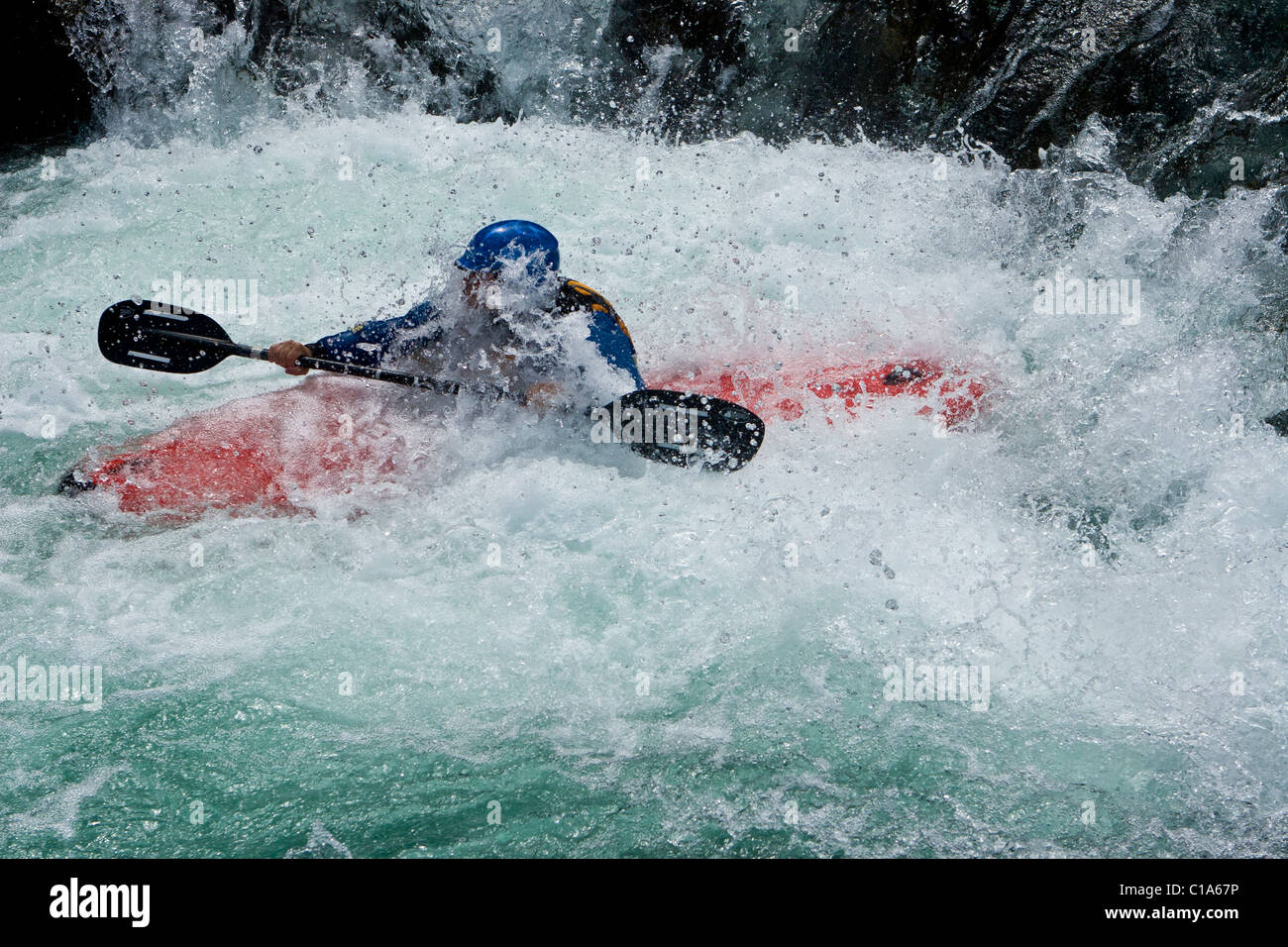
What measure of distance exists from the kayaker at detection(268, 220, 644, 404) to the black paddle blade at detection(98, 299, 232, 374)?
43 centimetres

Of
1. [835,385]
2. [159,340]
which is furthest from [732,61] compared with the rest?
[159,340]

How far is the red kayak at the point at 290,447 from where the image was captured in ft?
12.8

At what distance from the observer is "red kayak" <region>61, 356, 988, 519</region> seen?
153 inches

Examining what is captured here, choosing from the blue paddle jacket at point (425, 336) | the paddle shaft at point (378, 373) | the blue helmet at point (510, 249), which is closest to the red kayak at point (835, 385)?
the blue paddle jacket at point (425, 336)

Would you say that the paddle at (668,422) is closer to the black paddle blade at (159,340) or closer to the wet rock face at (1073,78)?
the black paddle blade at (159,340)

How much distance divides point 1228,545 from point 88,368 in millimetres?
5109

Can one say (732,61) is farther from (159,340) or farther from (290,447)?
(290,447)

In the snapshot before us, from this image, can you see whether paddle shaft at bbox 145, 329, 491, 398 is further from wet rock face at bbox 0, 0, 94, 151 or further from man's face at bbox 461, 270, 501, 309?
wet rock face at bbox 0, 0, 94, 151

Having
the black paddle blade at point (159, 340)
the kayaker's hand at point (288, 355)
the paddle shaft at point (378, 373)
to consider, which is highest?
the black paddle blade at point (159, 340)

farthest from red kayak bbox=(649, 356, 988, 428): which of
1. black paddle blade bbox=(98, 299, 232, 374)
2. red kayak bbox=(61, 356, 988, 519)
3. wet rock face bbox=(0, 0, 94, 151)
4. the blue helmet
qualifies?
wet rock face bbox=(0, 0, 94, 151)

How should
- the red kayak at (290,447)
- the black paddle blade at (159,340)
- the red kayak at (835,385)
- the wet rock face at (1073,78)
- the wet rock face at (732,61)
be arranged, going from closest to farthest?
the red kayak at (290,447), the black paddle blade at (159,340), the red kayak at (835,385), the wet rock face at (1073,78), the wet rock face at (732,61)

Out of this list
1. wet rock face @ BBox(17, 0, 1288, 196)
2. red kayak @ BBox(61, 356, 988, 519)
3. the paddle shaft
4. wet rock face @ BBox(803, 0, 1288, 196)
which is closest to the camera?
red kayak @ BBox(61, 356, 988, 519)

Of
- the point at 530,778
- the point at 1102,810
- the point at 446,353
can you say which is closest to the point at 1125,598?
the point at 1102,810

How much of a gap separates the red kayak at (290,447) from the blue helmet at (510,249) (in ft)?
2.16
